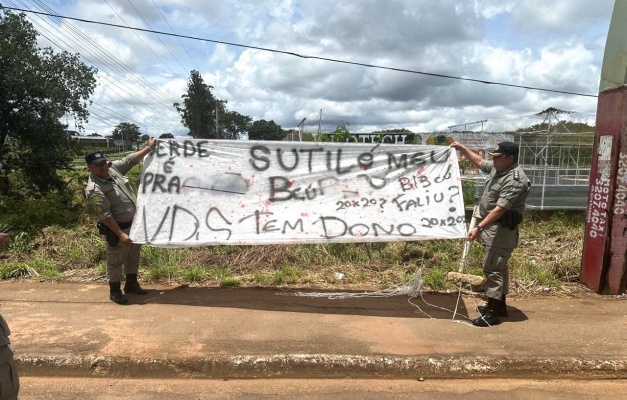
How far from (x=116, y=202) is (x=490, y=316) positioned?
4106 mm

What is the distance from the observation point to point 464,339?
12.7 feet

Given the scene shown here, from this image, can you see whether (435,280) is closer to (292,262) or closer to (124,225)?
(292,262)

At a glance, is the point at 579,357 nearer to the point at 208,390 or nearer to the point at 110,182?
the point at 208,390

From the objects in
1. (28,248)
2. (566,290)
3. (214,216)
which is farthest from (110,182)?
(566,290)

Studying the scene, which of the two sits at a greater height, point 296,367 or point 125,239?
point 125,239

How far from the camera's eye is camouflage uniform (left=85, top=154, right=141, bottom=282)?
4.35m

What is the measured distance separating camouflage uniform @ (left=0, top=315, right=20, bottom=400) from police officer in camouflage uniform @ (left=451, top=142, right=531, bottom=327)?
374cm

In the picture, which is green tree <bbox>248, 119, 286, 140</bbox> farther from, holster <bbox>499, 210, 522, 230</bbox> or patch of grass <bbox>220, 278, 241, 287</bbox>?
holster <bbox>499, 210, 522, 230</bbox>

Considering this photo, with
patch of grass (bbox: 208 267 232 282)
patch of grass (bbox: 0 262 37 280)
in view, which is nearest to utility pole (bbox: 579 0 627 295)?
patch of grass (bbox: 208 267 232 282)

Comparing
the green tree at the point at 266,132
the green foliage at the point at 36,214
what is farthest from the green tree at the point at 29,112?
the green tree at the point at 266,132

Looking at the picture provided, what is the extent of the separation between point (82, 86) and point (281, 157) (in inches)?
468

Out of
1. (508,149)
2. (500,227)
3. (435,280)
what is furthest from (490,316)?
(508,149)

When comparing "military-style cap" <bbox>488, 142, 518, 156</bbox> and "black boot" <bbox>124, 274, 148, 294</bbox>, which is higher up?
"military-style cap" <bbox>488, 142, 518, 156</bbox>

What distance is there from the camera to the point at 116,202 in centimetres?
457
